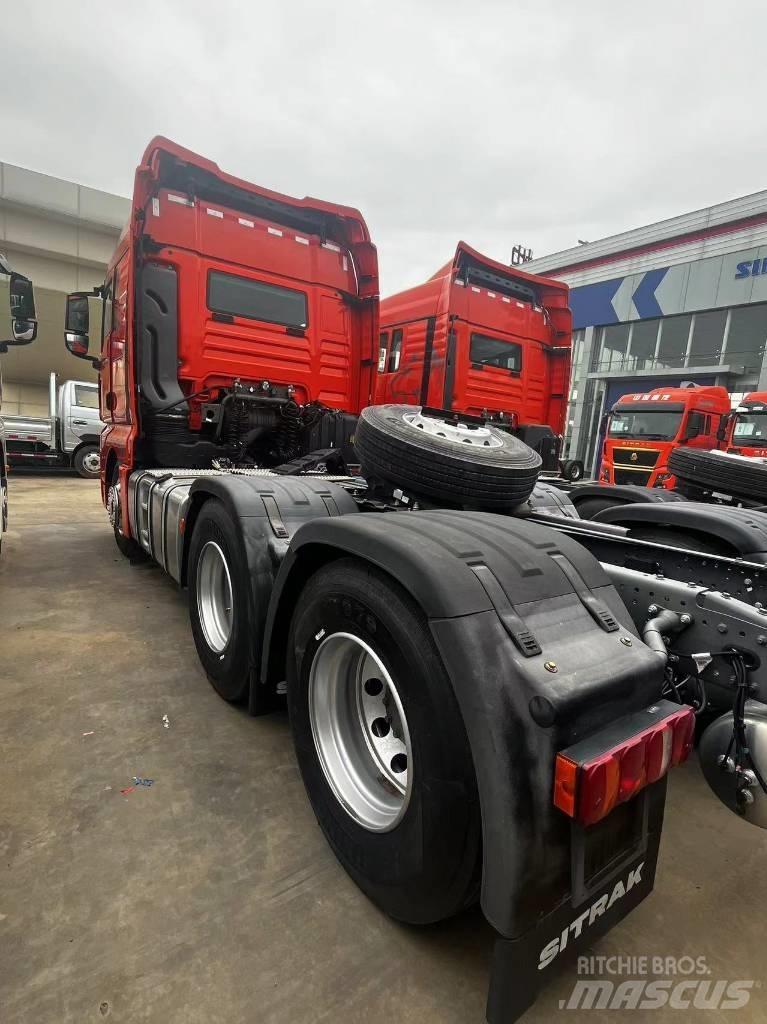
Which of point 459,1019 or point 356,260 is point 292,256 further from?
point 459,1019

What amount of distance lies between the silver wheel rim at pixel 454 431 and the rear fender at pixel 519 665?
1.34 meters

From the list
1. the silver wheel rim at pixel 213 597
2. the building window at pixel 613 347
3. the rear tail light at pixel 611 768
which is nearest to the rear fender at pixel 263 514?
the silver wheel rim at pixel 213 597

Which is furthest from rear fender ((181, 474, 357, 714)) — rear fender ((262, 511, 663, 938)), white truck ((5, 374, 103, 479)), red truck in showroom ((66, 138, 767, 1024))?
white truck ((5, 374, 103, 479))

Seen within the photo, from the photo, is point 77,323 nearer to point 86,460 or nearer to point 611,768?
point 611,768

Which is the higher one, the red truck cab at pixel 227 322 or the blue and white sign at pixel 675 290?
the blue and white sign at pixel 675 290

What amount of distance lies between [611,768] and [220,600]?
235 cm

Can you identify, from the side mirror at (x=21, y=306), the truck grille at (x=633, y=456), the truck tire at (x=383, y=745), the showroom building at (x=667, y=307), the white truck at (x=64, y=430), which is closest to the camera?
the truck tire at (x=383, y=745)

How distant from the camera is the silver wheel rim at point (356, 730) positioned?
5.84ft

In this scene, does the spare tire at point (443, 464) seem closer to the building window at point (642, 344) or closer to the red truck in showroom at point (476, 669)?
the red truck in showroom at point (476, 669)

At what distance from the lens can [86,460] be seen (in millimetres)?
12539

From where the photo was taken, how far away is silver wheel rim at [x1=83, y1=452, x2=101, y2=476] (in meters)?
12.5

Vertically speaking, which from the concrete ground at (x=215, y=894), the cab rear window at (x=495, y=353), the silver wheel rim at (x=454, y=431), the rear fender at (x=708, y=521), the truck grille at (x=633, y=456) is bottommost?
the concrete ground at (x=215, y=894)

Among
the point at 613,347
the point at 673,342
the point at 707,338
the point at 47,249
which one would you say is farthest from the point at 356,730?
the point at 613,347

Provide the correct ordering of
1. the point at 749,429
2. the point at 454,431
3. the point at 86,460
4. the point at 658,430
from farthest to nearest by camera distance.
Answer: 1. the point at 86,460
2. the point at 658,430
3. the point at 749,429
4. the point at 454,431
